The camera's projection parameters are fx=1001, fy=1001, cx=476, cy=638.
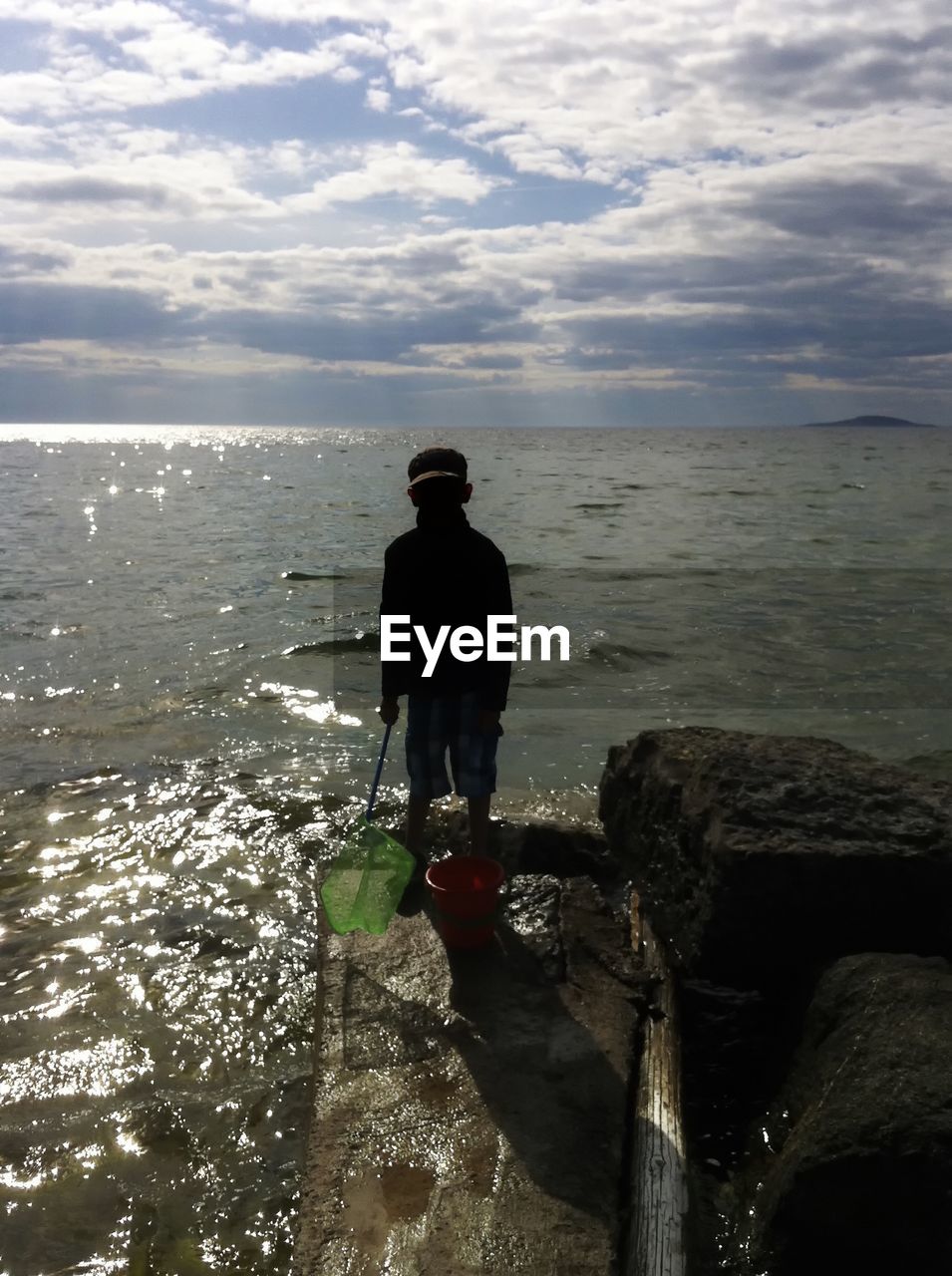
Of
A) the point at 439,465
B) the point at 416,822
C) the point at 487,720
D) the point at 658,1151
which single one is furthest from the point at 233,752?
the point at 658,1151

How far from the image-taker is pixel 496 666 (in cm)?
482

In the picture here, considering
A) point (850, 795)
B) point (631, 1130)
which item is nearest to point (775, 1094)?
point (631, 1130)

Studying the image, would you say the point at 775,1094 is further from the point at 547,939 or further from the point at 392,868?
the point at 392,868

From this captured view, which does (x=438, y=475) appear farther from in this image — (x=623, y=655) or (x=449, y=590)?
(x=623, y=655)

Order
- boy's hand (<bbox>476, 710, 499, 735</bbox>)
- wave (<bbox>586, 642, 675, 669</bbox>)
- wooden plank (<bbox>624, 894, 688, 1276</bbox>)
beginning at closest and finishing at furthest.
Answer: wooden plank (<bbox>624, 894, 688, 1276</bbox>) < boy's hand (<bbox>476, 710, 499, 735</bbox>) < wave (<bbox>586, 642, 675, 669</bbox>)

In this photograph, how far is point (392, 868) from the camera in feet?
16.2

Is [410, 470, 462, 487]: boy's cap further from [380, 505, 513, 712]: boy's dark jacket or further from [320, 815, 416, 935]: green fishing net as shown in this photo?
[320, 815, 416, 935]: green fishing net

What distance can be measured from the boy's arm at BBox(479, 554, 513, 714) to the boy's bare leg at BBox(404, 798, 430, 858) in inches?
28.8

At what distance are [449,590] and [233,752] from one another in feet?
13.5

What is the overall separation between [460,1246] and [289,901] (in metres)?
2.85

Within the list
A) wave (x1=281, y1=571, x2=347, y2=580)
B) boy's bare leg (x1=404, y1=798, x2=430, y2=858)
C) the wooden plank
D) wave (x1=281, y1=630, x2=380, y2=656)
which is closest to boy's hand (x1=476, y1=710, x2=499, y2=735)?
boy's bare leg (x1=404, y1=798, x2=430, y2=858)

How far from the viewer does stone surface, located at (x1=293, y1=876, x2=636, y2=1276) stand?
2.87 metres

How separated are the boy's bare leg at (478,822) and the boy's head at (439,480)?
149cm

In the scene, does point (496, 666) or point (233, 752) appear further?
point (233, 752)
